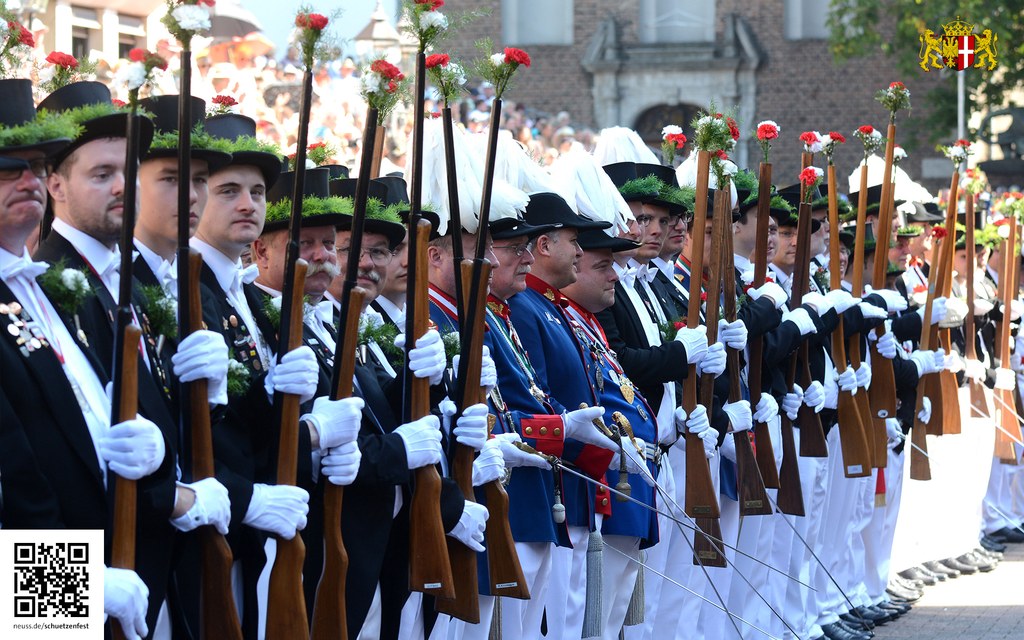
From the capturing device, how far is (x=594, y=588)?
227 inches

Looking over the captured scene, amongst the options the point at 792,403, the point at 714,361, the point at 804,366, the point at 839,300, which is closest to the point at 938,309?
the point at 839,300

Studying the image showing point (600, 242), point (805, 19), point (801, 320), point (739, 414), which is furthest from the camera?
point (805, 19)

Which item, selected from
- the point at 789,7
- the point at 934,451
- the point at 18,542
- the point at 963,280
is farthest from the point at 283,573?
the point at 789,7

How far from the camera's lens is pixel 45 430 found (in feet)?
11.8

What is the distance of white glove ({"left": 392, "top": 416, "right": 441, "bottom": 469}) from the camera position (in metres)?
4.57

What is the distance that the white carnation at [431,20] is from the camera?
15.3 ft

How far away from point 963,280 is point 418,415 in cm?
742

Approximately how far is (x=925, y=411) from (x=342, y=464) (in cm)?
591

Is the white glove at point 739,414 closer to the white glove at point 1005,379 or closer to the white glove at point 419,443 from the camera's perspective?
the white glove at point 419,443

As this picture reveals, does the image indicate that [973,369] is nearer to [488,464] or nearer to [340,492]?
[488,464]

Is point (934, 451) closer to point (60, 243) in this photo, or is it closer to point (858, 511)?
point (858, 511)

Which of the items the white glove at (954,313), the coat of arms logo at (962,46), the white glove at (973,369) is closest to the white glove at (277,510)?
the white glove at (954,313)

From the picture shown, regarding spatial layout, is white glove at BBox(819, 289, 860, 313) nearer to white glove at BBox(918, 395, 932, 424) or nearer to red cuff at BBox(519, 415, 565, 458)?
white glove at BBox(918, 395, 932, 424)

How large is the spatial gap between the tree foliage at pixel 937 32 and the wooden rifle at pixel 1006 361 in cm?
1311
